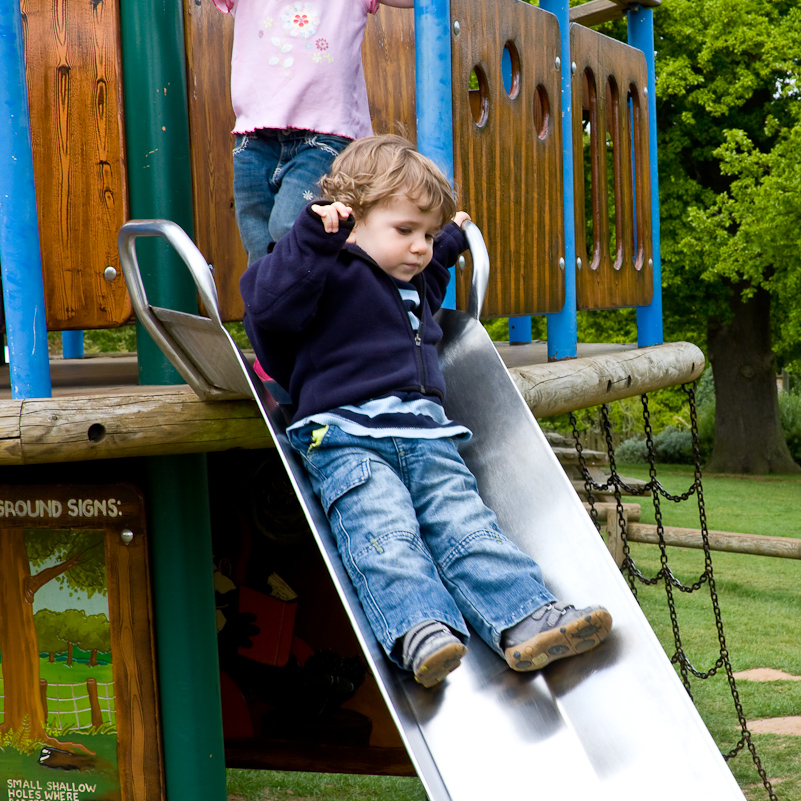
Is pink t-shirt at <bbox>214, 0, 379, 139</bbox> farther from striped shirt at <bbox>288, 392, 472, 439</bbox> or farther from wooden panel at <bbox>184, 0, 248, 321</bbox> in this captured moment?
striped shirt at <bbox>288, 392, 472, 439</bbox>

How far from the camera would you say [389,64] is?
3881 millimetres

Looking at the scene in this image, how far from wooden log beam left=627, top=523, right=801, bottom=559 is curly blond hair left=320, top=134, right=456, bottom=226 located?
18.5ft

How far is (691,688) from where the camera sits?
6637 mm

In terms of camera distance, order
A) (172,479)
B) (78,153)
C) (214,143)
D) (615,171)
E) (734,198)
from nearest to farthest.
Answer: (78,153)
(172,479)
(214,143)
(615,171)
(734,198)

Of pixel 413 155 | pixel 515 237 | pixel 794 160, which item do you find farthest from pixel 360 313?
pixel 794 160

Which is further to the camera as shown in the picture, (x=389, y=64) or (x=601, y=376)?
(x=389, y=64)

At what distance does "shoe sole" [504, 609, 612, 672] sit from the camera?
195 cm

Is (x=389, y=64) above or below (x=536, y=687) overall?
above

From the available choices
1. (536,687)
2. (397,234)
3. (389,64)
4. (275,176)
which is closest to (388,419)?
(397,234)

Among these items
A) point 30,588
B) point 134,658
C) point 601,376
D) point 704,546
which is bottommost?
point 704,546

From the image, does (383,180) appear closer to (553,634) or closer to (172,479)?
(553,634)

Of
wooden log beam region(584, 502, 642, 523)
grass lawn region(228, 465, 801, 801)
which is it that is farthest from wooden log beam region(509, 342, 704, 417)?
wooden log beam region(584, 502, 642, 523)

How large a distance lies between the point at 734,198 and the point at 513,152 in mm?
12723

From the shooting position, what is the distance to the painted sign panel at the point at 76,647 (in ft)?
10.3
